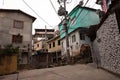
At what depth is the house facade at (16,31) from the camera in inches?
753

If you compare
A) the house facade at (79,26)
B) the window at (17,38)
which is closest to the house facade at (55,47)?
the house facade at (79,26)

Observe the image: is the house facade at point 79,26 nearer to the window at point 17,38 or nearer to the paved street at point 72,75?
the window at point 17,38

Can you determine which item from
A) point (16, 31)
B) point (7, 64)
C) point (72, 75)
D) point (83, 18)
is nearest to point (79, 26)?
point (83, 18)

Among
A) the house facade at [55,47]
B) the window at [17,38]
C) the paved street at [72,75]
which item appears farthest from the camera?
the house facade at [55,47]

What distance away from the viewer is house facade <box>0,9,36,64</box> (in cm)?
1912

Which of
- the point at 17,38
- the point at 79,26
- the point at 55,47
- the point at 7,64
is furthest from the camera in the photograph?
the point at 55,47

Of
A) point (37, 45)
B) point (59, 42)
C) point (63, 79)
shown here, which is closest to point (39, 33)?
point (37, 45)

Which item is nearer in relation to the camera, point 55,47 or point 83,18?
point 83,18

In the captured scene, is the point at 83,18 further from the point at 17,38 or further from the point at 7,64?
the point at 7,64

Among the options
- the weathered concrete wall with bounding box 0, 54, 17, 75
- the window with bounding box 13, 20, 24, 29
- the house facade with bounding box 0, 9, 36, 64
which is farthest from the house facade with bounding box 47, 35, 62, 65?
the weathered concrete wall with bounding box 0, 54, 17, 75

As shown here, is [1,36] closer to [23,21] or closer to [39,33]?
[23,21]

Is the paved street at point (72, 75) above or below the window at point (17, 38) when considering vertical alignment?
below

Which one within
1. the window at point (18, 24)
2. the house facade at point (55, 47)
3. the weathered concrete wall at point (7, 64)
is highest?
the window at point (18, 24)

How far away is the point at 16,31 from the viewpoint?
2022 centimetres
